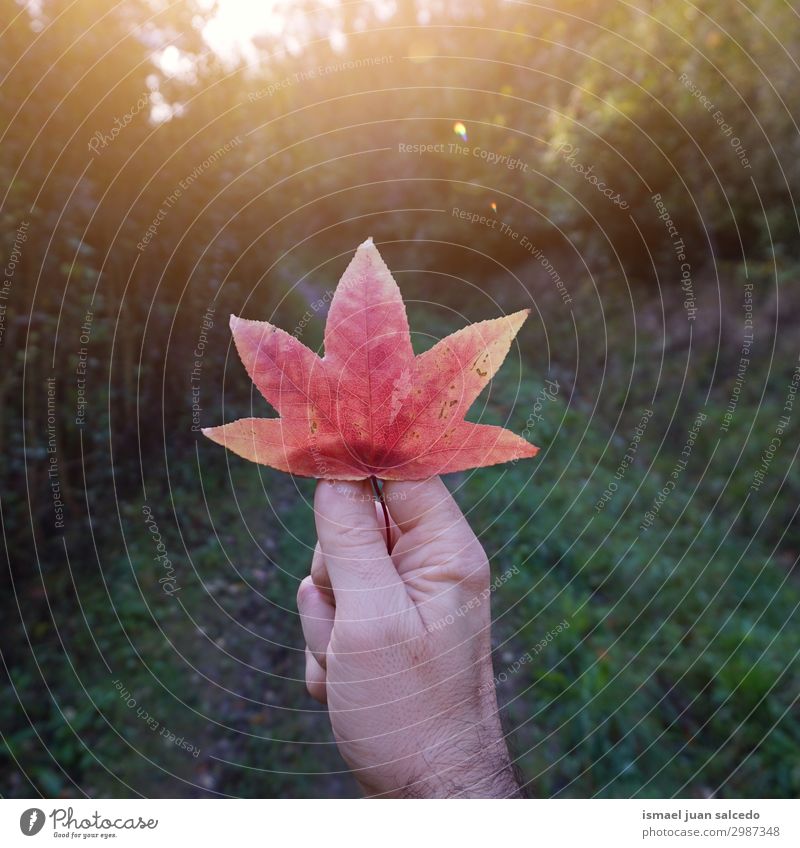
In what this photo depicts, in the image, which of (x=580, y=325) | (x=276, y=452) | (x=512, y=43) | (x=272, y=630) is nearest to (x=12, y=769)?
(x=272, y=630)

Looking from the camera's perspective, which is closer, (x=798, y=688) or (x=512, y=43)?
(x=798, y=688)

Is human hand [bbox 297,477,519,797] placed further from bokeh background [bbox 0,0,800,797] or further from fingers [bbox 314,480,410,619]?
bokeh background [bbox 0,0,800,797]

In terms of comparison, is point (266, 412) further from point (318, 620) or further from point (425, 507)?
point (425, 507)

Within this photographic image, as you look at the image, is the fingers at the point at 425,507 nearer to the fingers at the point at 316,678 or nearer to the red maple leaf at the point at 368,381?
the red maple leaf at the point at 368,381

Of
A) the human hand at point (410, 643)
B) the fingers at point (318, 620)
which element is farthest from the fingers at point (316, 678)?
the human hand at point (410, 643)
